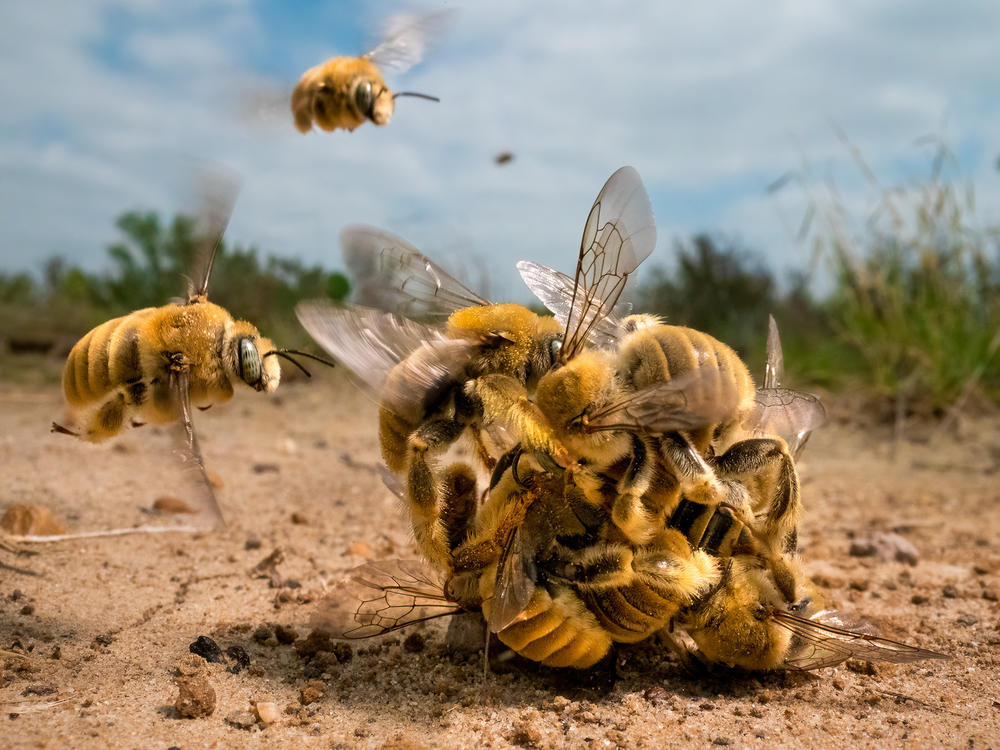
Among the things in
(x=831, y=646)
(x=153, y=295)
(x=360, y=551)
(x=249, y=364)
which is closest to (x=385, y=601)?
(x=249, y=364)

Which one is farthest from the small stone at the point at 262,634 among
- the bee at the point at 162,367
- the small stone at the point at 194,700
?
the bee at the point at 162,367

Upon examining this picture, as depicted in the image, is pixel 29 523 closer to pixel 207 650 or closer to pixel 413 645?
pixel 207 650

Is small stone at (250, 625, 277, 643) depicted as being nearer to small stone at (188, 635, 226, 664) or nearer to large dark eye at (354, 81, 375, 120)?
small stone at (188, 635, 226, 664)

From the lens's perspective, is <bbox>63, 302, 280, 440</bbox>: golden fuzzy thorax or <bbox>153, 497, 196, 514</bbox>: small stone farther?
<bbox>153, 497, 196, 514</bbox>: small stone

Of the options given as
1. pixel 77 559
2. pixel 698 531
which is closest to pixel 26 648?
pixel 77 559

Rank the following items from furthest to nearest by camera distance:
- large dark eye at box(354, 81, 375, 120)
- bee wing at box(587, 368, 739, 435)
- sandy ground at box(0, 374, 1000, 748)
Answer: large dark eye at box(354, 81, 375, 120) → sandy ground at box(0, 374, 1000, 748) → bee wing at box(587, 368, 739, 435)

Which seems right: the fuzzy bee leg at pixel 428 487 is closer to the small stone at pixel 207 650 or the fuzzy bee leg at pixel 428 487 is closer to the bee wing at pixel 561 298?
the bee wing at pixel 561 298

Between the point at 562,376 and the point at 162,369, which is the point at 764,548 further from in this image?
the point at 162,369

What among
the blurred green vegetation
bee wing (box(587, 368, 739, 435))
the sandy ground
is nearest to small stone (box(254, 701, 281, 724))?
the sandy ground
